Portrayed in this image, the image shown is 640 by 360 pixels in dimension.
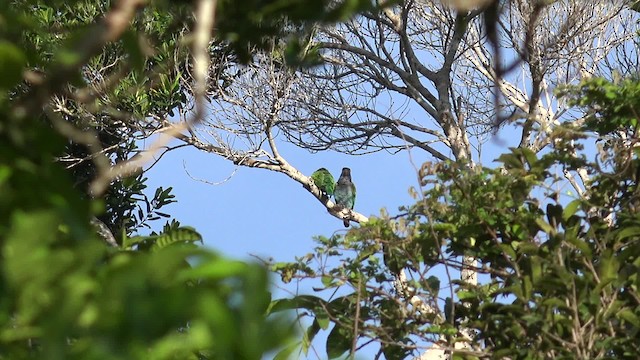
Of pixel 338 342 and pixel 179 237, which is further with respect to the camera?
pixel 338 342

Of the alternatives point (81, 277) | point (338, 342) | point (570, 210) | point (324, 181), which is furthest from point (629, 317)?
point (324, 181)

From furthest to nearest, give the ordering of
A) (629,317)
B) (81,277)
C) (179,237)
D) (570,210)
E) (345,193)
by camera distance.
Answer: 1. (345,193)
2. (570,210)
3. (629,317)
4. (179,237)
5. (81,277)

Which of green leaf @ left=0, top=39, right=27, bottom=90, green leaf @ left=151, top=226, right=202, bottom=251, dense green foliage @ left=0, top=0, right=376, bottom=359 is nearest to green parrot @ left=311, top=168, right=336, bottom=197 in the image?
green leaf @ left=151, top=226, right=202, bottom=251

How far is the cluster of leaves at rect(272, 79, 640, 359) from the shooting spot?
3.13 metres

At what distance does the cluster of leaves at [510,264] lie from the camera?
10.3 ft

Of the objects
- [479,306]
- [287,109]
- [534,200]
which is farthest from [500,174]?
[287,109]

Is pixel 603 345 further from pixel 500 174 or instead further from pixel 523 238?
pixel 500 174

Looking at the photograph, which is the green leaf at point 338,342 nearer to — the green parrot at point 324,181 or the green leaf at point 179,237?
the green leaf at point 179,237

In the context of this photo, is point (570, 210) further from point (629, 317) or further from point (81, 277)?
point (81, 277)

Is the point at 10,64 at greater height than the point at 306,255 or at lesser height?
lesser

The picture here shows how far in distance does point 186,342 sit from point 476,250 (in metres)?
2.70

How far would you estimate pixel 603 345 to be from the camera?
2.99 m

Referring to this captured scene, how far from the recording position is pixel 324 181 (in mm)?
16219

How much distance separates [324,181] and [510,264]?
12.7 m
